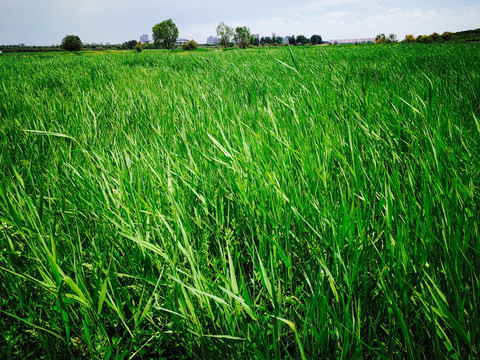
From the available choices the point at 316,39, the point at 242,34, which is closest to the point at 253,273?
the point at 242,34

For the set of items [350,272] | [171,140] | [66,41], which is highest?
[66,41]

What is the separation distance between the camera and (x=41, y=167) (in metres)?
1.24

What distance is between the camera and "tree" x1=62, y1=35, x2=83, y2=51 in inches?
2621

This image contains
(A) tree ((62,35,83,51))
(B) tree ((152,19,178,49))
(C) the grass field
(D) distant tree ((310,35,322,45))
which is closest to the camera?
(C) the grass field

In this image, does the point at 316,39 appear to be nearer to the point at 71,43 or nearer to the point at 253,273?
the point at 71,43

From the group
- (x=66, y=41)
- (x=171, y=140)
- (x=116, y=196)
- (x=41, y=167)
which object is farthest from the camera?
(x=66, y=41)

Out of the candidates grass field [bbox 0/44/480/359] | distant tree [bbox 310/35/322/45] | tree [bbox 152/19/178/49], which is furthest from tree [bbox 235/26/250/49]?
grass field [bbox 0/44/480/359]

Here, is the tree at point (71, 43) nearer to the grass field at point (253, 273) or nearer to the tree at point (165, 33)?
the tree at point (165, 33)

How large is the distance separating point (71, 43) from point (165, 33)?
83.2 ft

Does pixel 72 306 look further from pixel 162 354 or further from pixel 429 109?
pixel 429 109

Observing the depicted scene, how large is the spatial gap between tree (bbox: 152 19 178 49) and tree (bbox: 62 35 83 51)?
20.7 meters

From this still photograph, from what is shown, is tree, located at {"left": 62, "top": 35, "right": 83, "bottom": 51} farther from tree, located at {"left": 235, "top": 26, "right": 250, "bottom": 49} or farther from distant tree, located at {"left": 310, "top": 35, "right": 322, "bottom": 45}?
distant tree, located at {"left": 310, "top": 35, "right": 322, "bottom": 45}

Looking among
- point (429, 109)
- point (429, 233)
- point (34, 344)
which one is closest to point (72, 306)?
point (34, 344)

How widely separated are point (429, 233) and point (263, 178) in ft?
1.58
